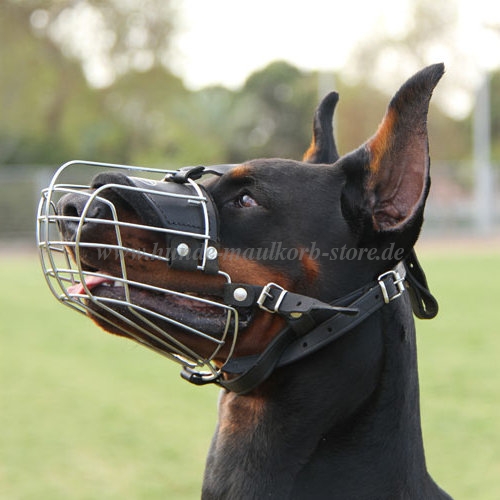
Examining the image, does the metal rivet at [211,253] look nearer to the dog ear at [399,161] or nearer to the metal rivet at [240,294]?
the metal rivet at [240,294]

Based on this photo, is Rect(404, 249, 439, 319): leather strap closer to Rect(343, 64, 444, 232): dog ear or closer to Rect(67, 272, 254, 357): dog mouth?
Rect(343, 64, 444, 232): dog ear

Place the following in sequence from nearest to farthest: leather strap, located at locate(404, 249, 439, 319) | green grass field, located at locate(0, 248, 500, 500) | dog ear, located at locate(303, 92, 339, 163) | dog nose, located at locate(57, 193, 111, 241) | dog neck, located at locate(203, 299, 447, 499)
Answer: dog nose, located at locate(57, 193, 111, 241) < dog neck, located at locate(203, 299, 447, 499) < leather strap, located at locate(404, 249, 439, 319) < dog ear, located at locate(303, 92, 339, 163) < green grass field, located at locate(0, 248, 500, 500)

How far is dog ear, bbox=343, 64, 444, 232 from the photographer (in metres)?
2.00

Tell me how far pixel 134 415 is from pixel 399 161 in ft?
12.5

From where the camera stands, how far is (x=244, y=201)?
2.16 metres

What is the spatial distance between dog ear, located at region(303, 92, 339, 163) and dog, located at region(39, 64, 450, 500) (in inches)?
18.7

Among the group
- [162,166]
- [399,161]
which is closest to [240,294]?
[399,161]

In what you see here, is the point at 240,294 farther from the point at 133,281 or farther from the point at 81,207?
the point at 81,207

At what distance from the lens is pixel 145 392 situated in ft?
20.2

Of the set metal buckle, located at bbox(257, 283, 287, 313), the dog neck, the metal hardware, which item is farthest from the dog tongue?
the dog neck

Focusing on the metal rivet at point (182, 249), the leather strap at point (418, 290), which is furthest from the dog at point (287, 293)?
the leather strap at point (418, 290)

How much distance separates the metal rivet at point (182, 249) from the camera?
2.04 metres

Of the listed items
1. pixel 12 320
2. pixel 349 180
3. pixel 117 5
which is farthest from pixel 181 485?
pixel 117 5

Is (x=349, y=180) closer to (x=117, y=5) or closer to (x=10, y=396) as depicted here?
(x=10, y=396)
